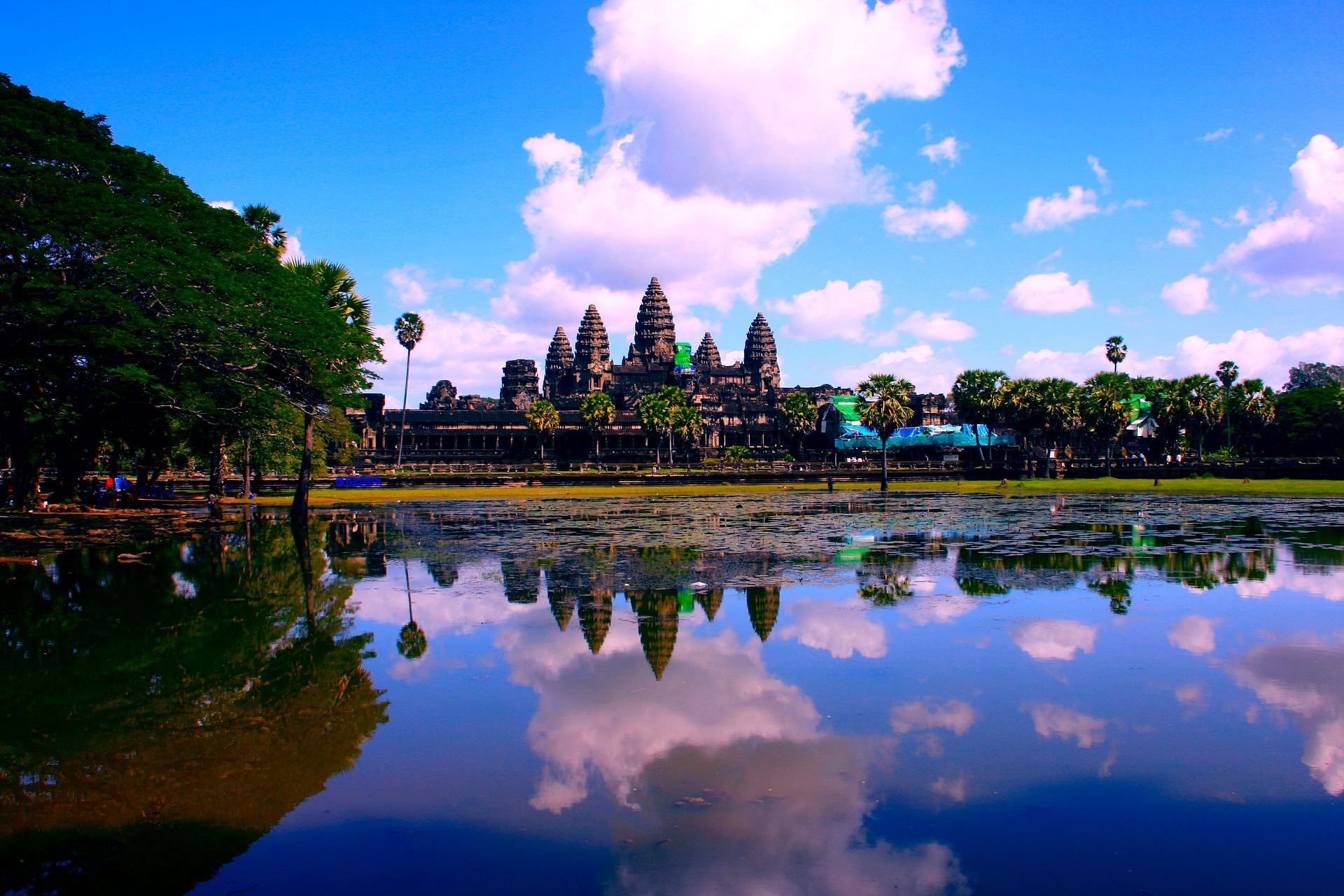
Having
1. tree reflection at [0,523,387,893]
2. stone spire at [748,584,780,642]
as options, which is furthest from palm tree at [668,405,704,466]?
tree reflection at [0,523,387,893]

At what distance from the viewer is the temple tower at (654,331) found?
154625 millimetres

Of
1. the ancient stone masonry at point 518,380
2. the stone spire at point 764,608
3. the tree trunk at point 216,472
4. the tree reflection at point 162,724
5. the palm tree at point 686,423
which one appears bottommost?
the tree reflection at point 162,724

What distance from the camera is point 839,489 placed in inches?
2339

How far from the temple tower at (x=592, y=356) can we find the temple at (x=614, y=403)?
18 cm

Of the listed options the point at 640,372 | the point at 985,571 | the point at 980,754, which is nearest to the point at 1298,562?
the point at 985,571

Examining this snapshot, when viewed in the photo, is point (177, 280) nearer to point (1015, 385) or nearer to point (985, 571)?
point (985, 571)

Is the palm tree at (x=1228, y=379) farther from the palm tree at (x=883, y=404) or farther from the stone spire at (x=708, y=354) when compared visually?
the stone spire at (x=708, y=354)

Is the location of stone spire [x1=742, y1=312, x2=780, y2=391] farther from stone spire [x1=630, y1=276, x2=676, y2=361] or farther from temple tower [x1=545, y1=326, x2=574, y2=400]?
temple tower [x1=545, y1=326, x2=574, y2=400]

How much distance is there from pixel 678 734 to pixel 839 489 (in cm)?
5280

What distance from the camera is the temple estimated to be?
10762cm

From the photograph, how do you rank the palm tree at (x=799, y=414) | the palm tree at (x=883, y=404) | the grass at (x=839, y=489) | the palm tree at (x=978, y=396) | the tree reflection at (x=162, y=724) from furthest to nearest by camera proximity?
the palm tree at (x=799, y=414) < the palm tree at (x=978, y=396) < the palm tree at (x=883, y=404) < the grass at (x=839, y=489) < the tree reflection at (x=162, y=724)

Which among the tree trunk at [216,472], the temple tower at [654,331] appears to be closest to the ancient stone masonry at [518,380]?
the temple tower at [654,331]

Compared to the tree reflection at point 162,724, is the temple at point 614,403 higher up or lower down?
higher up

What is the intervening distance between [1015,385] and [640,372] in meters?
85.4
